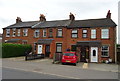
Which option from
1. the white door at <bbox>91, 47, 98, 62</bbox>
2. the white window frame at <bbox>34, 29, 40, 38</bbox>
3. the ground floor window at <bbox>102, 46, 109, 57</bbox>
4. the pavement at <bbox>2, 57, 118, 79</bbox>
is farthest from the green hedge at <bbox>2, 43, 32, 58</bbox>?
the ground floor window at <bbox>102, 46, 109, 57</bbox>

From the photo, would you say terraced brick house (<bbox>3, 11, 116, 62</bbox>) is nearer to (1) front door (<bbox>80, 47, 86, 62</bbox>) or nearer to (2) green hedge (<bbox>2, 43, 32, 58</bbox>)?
(1) front door (<bbox>80, 47, 86, 62</bbox>)

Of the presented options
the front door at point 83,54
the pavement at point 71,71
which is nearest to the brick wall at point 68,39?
the front door at point 83,54

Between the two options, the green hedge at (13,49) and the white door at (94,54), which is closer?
the green hedge at (13,49)

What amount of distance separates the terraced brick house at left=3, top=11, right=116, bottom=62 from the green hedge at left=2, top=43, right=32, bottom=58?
90.3 inches

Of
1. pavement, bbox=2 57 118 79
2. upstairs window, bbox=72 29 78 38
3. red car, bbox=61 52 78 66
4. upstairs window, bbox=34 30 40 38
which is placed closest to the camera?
pavement, bbox=2 57 118 79

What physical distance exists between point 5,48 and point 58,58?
30.0 ft

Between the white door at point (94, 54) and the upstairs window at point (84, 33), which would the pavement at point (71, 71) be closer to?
the white door at point (94, 54)

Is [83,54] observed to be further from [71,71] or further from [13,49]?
[13,49]

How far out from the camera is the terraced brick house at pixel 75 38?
21.5 metres

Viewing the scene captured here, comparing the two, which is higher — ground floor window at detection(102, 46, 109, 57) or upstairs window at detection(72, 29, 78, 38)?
upstairs window at detection(72, 29, 78, 38)

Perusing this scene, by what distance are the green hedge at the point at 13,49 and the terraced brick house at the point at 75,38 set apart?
2292mm

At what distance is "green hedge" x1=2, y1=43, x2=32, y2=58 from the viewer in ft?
69.6

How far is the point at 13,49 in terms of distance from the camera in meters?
23.1

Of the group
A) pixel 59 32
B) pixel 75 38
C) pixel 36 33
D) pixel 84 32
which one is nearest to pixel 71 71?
pixel 75 38
